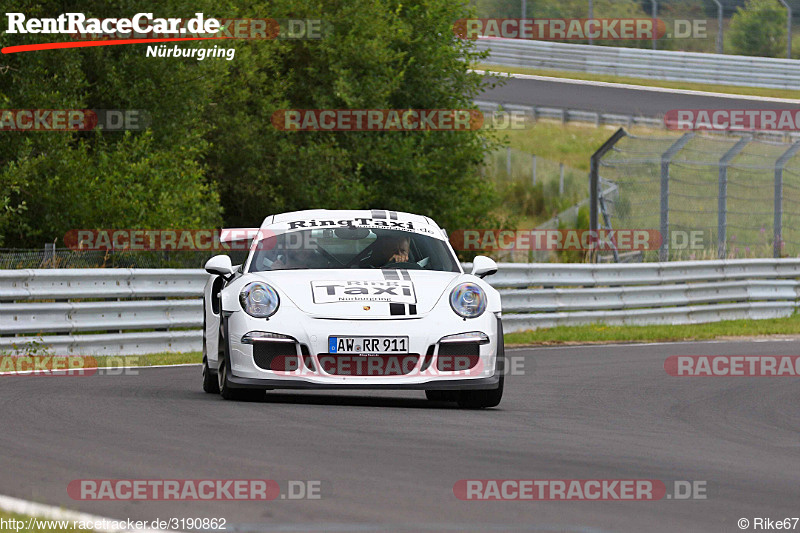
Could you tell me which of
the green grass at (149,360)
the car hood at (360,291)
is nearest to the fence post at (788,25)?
the green grass at (149,360)

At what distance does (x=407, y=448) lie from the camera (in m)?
6.75

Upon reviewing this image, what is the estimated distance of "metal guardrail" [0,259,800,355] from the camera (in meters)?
13.3

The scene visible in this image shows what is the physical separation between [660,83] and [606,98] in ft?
9.89

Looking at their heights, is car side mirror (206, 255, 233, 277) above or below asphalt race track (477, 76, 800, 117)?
below

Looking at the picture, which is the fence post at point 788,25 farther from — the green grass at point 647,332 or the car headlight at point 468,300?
the car headlight at point 468,300

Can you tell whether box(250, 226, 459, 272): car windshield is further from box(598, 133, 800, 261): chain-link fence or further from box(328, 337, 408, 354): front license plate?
box(598, 133, 800, 261): chain-link fence

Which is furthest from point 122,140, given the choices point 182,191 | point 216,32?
point 216,32

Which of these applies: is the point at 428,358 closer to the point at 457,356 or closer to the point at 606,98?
the point at 457,356

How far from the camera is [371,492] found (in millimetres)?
5445

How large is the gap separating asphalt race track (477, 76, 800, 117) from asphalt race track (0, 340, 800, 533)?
1073 inches

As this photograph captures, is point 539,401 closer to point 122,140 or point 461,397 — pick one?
point 461,397

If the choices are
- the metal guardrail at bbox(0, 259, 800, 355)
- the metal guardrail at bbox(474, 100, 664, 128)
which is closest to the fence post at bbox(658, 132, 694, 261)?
the metal guardrail at bbox(0, 259, 800, 355)

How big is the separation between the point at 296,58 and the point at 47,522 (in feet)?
71.5

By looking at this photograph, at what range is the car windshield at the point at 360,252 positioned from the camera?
9493 mm
